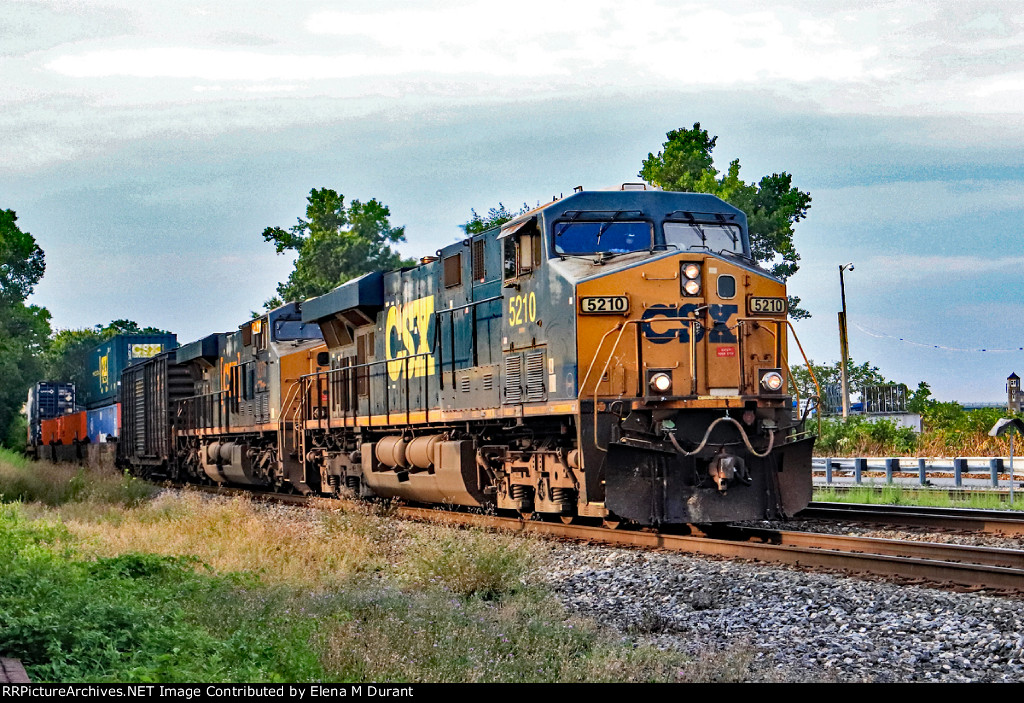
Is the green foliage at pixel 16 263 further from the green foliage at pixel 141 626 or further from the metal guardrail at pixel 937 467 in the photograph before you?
the green foliage at pixel 141 626

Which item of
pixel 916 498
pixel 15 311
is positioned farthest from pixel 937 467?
pixel 15 311

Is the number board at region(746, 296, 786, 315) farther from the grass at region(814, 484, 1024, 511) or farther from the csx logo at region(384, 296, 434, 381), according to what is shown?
the grass at region(814, 484, 1024, 511)

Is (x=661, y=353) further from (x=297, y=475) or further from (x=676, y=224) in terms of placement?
(x=297, y=475)

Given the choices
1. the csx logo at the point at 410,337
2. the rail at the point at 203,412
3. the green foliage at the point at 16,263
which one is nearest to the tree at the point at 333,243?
the green foliage at the point at 16,263

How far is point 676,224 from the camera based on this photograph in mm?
13117

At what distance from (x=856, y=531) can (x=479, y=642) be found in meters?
7.22

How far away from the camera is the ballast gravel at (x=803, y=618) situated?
22.7 feet

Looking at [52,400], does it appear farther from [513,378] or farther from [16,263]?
[513,378]

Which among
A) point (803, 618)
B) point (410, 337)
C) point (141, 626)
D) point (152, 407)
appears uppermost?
point (410, 337)

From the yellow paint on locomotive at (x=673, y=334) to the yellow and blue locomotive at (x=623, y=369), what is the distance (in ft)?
0.05

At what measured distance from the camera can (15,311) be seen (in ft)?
172

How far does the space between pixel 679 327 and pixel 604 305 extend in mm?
864

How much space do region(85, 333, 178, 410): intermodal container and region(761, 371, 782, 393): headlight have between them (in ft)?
103

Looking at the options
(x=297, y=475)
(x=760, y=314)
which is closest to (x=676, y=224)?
(x=760, y=314)
